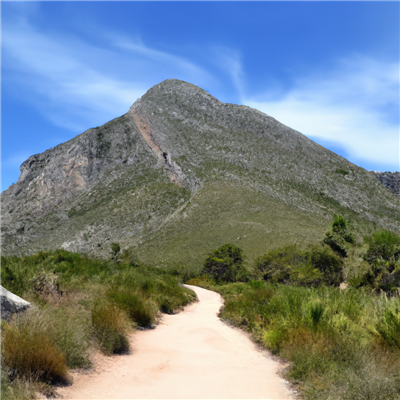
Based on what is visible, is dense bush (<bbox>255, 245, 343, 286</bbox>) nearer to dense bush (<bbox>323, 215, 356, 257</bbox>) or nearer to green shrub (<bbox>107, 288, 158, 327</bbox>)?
dense bush (<bbox>323, 215, 356, 257</bbox>)

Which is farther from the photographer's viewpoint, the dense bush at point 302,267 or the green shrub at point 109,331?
the dense bush at point 302,267

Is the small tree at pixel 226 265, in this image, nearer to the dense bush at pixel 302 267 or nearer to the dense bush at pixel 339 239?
the dense bush at pixel 302 267

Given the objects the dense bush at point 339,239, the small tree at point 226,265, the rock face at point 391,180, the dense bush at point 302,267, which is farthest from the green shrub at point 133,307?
the rock face at point 391,180

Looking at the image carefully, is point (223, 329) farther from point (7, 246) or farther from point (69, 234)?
point (7, 246)

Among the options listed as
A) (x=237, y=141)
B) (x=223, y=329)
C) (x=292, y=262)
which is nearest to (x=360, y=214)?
(x=237, y=141)

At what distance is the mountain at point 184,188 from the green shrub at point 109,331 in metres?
39.3

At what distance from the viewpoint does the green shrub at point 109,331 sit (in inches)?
276

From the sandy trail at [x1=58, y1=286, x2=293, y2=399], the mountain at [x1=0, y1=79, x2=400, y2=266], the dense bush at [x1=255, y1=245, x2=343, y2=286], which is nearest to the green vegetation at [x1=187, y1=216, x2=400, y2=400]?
the sandy trail at [x1=58, y1=286, x2=293, y2=399]

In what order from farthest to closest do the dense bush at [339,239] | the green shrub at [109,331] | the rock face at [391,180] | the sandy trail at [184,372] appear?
the rock face at [391,180] → the dense bush at [339,239] → the green shrub at [109,331] → the sandy trail at [184,372]

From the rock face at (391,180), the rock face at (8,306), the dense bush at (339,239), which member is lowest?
the rock face at (8,306)

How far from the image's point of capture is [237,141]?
3285 inches

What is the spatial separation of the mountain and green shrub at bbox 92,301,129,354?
3934cm

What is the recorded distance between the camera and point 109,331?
7.27 m

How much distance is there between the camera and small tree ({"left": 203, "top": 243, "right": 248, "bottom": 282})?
131 ft
